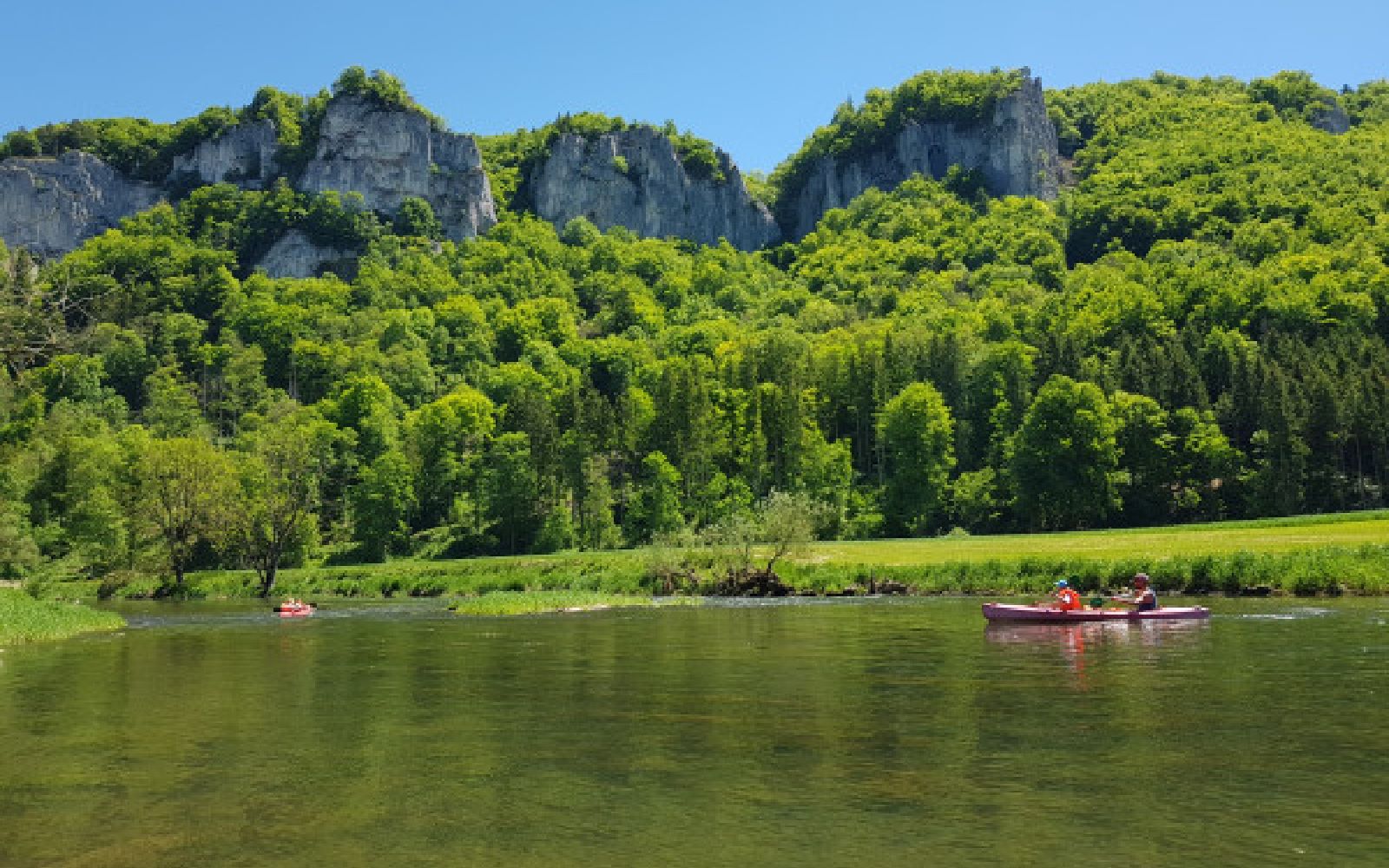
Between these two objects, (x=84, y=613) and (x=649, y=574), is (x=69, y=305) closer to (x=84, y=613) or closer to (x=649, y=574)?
(x=84, y=613)

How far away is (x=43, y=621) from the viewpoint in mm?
46250

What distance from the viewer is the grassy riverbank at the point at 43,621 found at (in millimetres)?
43719

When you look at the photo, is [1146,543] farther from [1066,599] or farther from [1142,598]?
[1142,598]

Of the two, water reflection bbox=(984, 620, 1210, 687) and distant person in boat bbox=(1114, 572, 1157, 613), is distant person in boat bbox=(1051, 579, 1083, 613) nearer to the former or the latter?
water reflection bbox=(984, 620, 1210, 687)

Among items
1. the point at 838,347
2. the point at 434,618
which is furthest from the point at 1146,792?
the point at 838,347

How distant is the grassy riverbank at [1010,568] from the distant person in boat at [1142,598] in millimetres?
7874

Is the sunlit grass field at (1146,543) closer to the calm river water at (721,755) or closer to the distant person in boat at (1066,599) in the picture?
the distant person in boat at (1066,599)

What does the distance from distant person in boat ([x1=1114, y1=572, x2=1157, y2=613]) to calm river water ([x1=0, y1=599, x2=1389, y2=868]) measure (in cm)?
589

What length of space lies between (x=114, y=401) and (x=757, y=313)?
106 meters

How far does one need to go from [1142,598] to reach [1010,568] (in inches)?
678

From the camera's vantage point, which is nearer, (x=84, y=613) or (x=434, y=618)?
(x=84, y=613)

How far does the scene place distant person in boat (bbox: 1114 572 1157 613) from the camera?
139ft

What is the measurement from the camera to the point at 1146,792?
610 inches

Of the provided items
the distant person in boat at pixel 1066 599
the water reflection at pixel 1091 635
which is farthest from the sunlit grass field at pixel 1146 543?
the water reflection at pixel 1091 635
